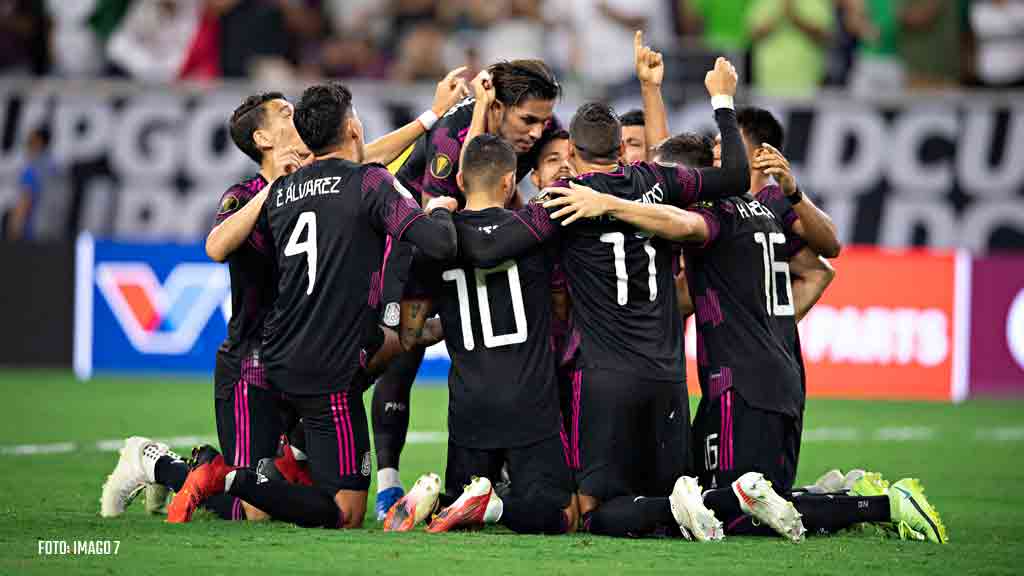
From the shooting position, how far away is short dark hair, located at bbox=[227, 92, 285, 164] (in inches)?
333

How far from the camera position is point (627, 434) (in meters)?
7.65

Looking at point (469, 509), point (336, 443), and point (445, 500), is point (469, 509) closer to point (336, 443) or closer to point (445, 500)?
point (445, 500)

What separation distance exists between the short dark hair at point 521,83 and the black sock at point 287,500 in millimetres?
2319

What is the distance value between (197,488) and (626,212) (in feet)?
7.74

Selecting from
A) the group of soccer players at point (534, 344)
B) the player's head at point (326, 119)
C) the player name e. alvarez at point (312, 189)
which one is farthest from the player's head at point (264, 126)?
the player name e. alvarez at point (312, 189)

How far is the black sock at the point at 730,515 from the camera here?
7.39 m

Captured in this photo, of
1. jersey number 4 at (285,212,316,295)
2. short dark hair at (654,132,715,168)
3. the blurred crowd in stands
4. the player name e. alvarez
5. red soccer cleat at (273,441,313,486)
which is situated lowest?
red soccer cleat at (273,441,313,486)

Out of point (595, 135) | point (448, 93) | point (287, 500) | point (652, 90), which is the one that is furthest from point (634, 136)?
point (287, 500)

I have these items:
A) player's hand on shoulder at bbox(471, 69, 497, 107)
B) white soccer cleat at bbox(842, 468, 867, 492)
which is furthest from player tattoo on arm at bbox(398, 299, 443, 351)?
white soccer cleat at bbox(842, 468, 867, 492)

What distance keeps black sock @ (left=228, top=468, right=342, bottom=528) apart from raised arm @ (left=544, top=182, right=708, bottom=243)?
170 centimetres

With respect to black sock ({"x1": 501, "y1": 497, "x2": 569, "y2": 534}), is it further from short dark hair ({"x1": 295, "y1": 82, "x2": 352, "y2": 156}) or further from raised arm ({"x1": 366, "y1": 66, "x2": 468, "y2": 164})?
raised arm ({"x1": 366, "y1": 66, "x2": 468, "y2": 164})

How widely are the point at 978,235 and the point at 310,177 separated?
10499mm

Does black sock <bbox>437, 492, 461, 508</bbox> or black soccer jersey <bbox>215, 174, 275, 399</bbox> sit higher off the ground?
black soccer jersey <bbox>215, 174, 275, 399</bbox>

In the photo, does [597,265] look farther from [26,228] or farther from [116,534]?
[26,228]
